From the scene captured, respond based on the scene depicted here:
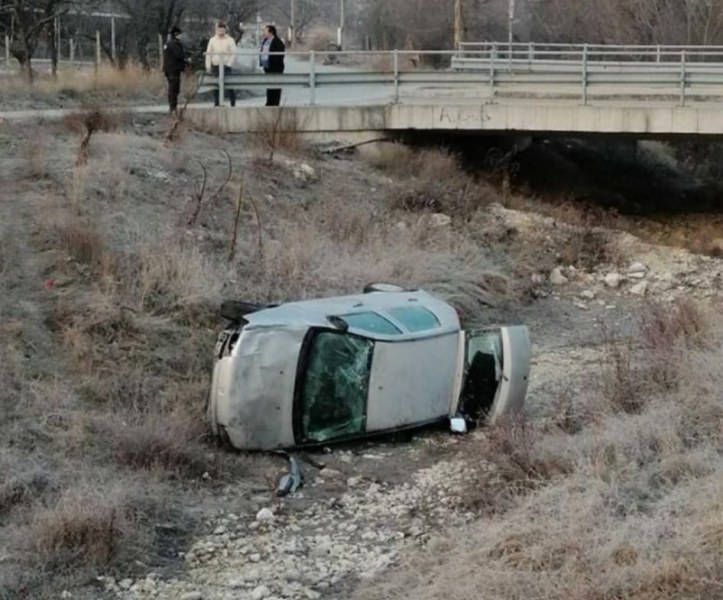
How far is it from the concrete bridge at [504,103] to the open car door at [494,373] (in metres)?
10.4

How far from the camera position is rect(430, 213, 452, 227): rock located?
19.6m

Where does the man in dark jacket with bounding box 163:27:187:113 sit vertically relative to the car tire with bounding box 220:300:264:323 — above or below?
above

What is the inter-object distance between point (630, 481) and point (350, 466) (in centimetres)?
289

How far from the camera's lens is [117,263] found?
13766 mm

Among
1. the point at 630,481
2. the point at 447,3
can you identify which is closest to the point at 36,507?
the point at 630,481

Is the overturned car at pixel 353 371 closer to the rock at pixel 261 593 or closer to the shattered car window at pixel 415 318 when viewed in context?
the shattered car window at pixel 415 318

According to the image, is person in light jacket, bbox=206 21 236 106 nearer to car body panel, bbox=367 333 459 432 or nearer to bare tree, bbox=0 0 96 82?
bare tree, bbox=0 0 96 82

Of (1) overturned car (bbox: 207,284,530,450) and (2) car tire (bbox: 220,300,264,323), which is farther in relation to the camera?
(2) car tire (bbox: 220,300,264,323)

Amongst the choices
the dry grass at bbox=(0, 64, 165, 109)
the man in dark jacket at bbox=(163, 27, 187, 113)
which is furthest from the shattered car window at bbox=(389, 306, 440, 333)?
the dry grass at bbox=(0, 64, 165, 109)

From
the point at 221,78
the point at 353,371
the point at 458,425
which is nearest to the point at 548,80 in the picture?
the point at 221,78

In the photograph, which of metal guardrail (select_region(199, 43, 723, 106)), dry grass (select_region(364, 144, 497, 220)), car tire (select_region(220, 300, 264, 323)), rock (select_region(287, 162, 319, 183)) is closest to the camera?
car tire (select_region(220, 300, 264, 323))

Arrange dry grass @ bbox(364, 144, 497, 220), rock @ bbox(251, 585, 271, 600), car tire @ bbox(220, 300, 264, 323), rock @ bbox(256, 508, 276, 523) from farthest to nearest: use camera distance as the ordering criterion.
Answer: dry grass @ bbox(364, 144, 497, 220)
car tire @ bbox(220, 300, 264, 323)
rock @ bbox(256, 508, 276, 523)
rock @ bbox(251, 585, 271, 600)

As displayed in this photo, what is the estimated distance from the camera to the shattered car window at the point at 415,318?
11430 mm

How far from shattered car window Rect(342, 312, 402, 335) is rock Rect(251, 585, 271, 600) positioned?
11.1ft
